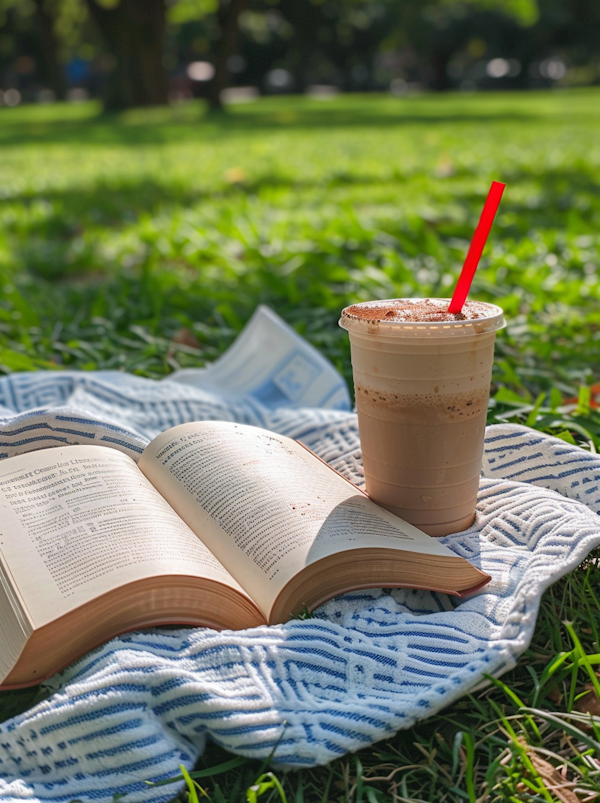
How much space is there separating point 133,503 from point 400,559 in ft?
1.52

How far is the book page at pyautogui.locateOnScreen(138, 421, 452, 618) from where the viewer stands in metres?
1.33

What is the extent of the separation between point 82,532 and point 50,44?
1177 inches

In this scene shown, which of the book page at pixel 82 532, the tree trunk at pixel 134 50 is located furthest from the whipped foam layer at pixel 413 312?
the tree trunk at pixel 134 50

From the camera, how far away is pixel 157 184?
652 centimetres

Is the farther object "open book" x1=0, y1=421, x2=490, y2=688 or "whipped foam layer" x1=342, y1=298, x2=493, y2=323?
"whipped foam layer" x1=342, y1=298, x2=493, y2=323

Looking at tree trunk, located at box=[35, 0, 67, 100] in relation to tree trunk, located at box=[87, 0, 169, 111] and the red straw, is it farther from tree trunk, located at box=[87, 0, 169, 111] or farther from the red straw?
the red straw

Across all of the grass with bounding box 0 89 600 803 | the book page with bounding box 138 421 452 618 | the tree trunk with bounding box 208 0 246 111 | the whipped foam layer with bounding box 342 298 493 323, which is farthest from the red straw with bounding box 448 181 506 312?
the tree trunk with bounding box 208 0 246 111

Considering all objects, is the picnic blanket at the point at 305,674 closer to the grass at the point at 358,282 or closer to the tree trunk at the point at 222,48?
the grass at the point at 358,282

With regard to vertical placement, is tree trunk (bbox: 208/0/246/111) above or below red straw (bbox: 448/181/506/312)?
above

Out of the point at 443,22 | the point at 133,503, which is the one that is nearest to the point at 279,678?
the point at 133,503

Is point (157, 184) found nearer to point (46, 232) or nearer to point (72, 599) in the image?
point (46, 232)

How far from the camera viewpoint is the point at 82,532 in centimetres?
133

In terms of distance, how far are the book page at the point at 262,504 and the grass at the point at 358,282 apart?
27cm

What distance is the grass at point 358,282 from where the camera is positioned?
3.88ft
